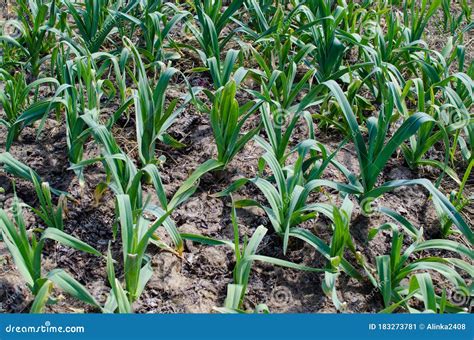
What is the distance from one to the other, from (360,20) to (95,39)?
1222mm

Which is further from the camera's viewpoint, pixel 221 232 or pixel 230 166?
pixel 230 166

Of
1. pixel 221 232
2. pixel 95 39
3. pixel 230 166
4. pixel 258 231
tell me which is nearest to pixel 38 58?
pixel 95 39

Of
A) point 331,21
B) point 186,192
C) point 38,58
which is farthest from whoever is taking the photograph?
point 38,58

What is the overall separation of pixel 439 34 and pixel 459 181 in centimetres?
126

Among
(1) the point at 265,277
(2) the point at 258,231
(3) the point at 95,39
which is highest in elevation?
(3) the point at 95,39

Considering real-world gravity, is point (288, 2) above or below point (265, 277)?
above

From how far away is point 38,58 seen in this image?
3.10 metres

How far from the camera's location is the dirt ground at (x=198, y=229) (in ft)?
7.06

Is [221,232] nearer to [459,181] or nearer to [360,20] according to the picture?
[459,181]

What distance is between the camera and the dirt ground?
215 cm

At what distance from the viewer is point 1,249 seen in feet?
7.37

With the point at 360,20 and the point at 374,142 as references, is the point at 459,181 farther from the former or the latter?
the point at 360,20

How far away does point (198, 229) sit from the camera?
2.38 meters

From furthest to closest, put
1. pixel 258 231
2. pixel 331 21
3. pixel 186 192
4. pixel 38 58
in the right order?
pixel 38 58, pixel 331 21, pixel 186 192, pixel 258 231
